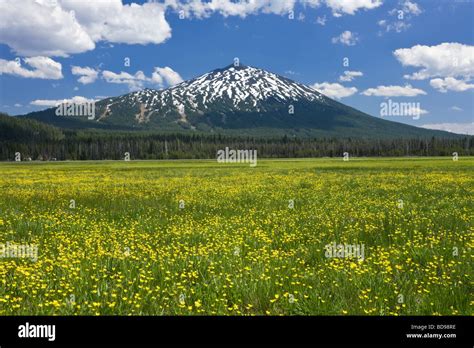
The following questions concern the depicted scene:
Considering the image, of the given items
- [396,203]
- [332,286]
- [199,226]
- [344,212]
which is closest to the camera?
[332,286]

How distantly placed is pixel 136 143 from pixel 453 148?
147 metres

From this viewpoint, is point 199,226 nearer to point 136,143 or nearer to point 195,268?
point 195,268

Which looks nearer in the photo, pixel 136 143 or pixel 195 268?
pixel 195 268

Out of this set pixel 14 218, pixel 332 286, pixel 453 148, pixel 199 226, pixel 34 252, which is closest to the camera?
pixel 332 286

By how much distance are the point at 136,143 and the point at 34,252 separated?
195 m


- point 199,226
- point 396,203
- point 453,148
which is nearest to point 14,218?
point 199,226
